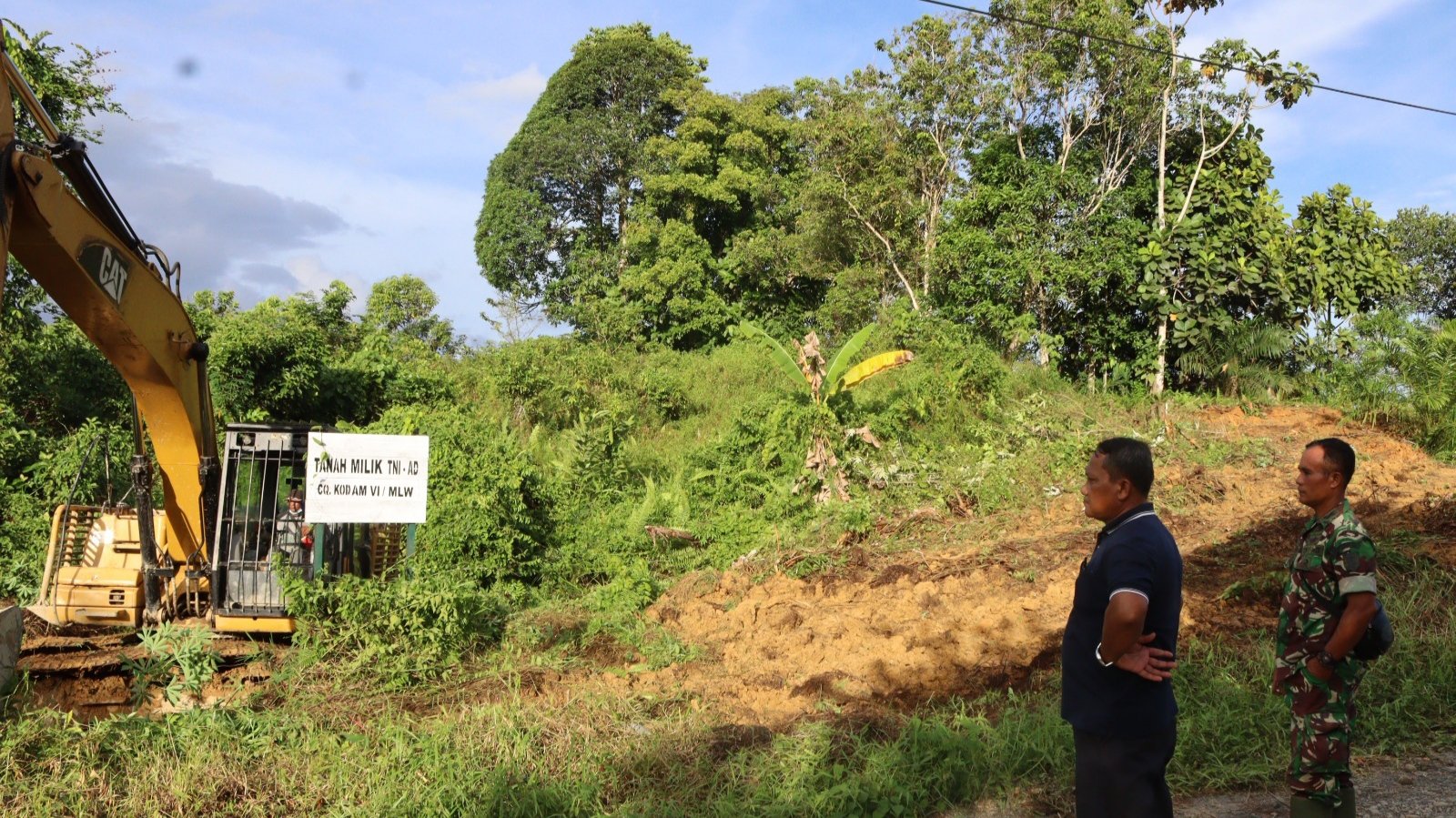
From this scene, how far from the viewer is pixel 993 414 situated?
46.5ft

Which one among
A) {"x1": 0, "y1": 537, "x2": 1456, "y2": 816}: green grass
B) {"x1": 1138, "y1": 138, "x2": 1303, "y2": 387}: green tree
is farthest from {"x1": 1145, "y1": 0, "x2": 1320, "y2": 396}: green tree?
{"x1": 0, "y1": 537, "x2": 1456, "y2": 816}: green grass

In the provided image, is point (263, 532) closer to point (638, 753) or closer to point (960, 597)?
point (638, 753)

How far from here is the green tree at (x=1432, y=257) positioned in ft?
80.8

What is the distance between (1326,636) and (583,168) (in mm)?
24231

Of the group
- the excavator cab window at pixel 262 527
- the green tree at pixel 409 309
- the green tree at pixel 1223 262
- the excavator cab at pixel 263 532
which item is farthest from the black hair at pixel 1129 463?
the green tree at pixel 409 309

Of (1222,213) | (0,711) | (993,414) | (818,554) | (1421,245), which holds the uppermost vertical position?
(1421,245)

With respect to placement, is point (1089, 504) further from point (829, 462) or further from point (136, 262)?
point (829, 462)

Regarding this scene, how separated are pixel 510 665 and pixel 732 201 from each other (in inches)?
725

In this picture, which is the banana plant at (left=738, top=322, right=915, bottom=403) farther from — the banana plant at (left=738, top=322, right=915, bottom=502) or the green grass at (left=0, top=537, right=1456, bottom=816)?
the green grass at (left=0, top=537, right=1456, bottom=816)

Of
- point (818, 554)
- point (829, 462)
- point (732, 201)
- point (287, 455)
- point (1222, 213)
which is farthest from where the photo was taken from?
point (732, 201)

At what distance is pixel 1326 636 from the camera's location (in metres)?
3.62

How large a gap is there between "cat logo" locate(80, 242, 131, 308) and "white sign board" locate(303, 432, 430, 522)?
1.55 m

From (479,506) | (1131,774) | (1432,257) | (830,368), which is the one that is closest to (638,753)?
(1131,774)

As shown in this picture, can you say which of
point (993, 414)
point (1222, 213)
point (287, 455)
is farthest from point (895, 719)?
point (1222, 213)
